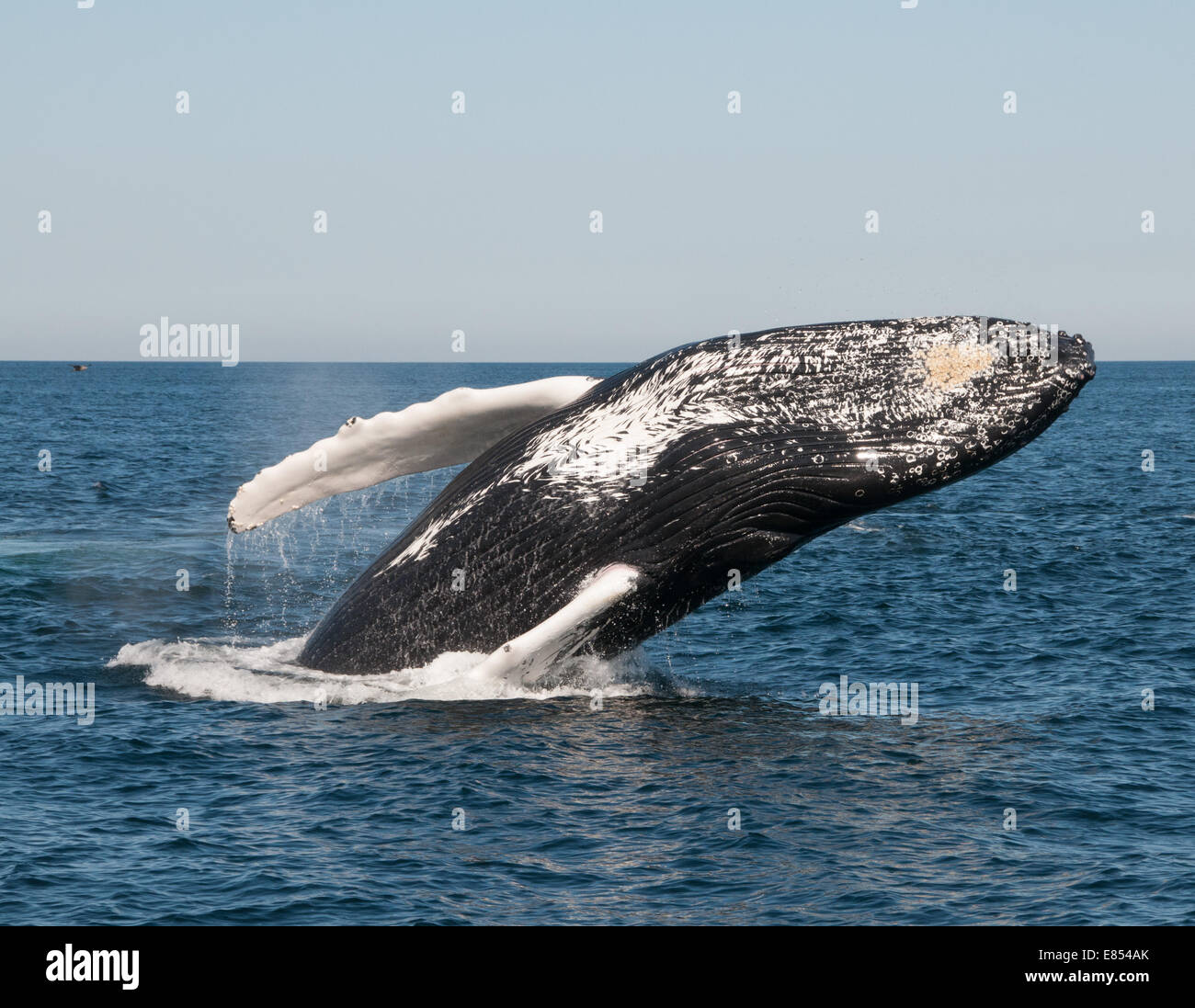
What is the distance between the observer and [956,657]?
22578mm

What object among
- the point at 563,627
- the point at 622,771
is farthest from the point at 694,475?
the point at 622,771

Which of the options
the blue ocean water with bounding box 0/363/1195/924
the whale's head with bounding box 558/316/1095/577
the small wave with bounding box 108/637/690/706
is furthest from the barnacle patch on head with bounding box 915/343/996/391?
the small wave with bounding box 108/637/690/706

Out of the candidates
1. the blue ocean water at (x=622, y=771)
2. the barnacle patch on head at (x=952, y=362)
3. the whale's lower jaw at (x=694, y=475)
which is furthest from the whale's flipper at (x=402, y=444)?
the barnacle patch on head at (x=952, y=362)

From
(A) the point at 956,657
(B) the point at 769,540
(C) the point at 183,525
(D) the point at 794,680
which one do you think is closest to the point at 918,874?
(B) the point at 769,540

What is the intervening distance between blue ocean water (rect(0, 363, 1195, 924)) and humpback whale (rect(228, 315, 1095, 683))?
1237mm

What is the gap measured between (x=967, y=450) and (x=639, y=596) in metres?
3.71

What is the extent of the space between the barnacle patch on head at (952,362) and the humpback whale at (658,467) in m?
0.01

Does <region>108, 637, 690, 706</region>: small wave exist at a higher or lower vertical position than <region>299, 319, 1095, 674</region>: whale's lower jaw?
lower

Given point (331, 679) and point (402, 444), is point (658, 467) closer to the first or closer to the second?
point (402, 444)

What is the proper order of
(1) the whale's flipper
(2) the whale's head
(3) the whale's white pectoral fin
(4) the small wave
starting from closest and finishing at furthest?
(2) the whale's head < (3) the whale's white pectoral fin < (1) the whale's flipper < (4) the small wave

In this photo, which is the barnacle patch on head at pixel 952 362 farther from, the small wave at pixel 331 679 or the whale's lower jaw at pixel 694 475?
the small wave at pixel 331 679

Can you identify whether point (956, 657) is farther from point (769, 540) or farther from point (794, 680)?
point (769, 540)

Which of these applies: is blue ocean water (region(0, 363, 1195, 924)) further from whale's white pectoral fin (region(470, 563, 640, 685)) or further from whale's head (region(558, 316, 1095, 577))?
whale's head (region(558, 316, 1095, 577))

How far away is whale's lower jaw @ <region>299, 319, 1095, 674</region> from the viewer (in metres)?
14.1
